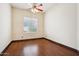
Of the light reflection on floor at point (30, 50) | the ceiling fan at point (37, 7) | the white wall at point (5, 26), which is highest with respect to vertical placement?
the ceiling fan at point (37, 7)

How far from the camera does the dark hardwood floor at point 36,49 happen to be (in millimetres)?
1699

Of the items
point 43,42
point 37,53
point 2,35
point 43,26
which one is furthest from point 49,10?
point 2,35

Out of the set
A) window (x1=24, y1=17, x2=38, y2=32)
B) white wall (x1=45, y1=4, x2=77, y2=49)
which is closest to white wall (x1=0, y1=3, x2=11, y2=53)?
window (x1=24, y1=17, x2=38, y2=32)

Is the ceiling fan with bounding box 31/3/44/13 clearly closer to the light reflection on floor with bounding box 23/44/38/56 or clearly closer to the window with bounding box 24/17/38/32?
the window with bounding box 24/17/38/32

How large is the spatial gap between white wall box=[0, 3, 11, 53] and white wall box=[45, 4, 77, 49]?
79 cm

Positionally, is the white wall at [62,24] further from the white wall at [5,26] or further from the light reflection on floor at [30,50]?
the white wall at [5,26]

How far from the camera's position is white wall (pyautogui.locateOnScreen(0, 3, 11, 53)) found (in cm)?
171

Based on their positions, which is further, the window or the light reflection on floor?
the window

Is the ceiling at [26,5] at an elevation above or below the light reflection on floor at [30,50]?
above

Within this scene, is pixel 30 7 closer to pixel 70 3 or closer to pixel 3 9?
pixel 3 9

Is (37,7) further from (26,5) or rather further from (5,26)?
(5,26)

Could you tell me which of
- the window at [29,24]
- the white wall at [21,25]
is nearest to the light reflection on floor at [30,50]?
the white wall at [21,25]

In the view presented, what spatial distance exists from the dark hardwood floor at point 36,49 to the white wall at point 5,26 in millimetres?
135

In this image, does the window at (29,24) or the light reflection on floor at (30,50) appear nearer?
the light reflection on floor at (30,50)
